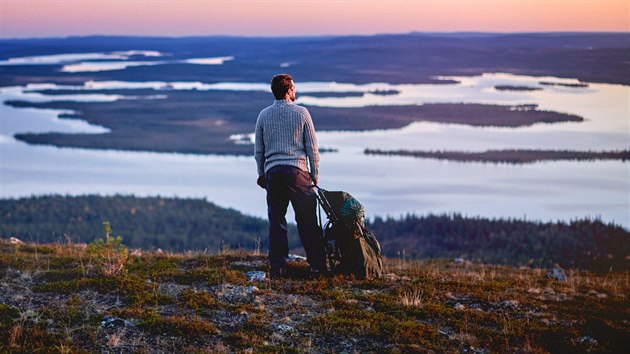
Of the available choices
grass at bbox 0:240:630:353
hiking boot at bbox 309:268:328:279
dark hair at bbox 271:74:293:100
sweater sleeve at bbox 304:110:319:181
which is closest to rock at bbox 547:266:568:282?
grass at bbox 0:240:630:353

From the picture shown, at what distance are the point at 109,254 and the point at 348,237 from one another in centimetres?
348

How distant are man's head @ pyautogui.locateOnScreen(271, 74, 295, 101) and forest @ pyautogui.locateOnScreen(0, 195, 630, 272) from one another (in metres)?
17.7

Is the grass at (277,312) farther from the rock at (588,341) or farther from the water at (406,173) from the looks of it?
the water at (406,173)

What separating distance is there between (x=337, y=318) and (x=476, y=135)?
250 ft

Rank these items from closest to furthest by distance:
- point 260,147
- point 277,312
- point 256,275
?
point 277,312
point 260,147
point 256,275

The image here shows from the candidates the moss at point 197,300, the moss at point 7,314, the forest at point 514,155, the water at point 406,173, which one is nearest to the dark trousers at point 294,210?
the moss at point 197,300

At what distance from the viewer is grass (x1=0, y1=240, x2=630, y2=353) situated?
27.6 feet

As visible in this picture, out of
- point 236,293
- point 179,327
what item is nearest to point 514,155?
point 236,293

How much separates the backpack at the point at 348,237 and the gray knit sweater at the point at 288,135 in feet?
1.86

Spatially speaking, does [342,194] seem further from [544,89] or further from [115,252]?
[544,89]

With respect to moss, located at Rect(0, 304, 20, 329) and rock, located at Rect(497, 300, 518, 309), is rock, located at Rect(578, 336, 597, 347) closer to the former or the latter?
rock, located at Rect(497, 300, 518, 309)

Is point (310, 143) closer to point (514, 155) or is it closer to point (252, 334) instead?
point (252, 334)

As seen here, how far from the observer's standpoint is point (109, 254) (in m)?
11.1

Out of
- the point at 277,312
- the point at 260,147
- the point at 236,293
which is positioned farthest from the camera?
the point at 260,147
